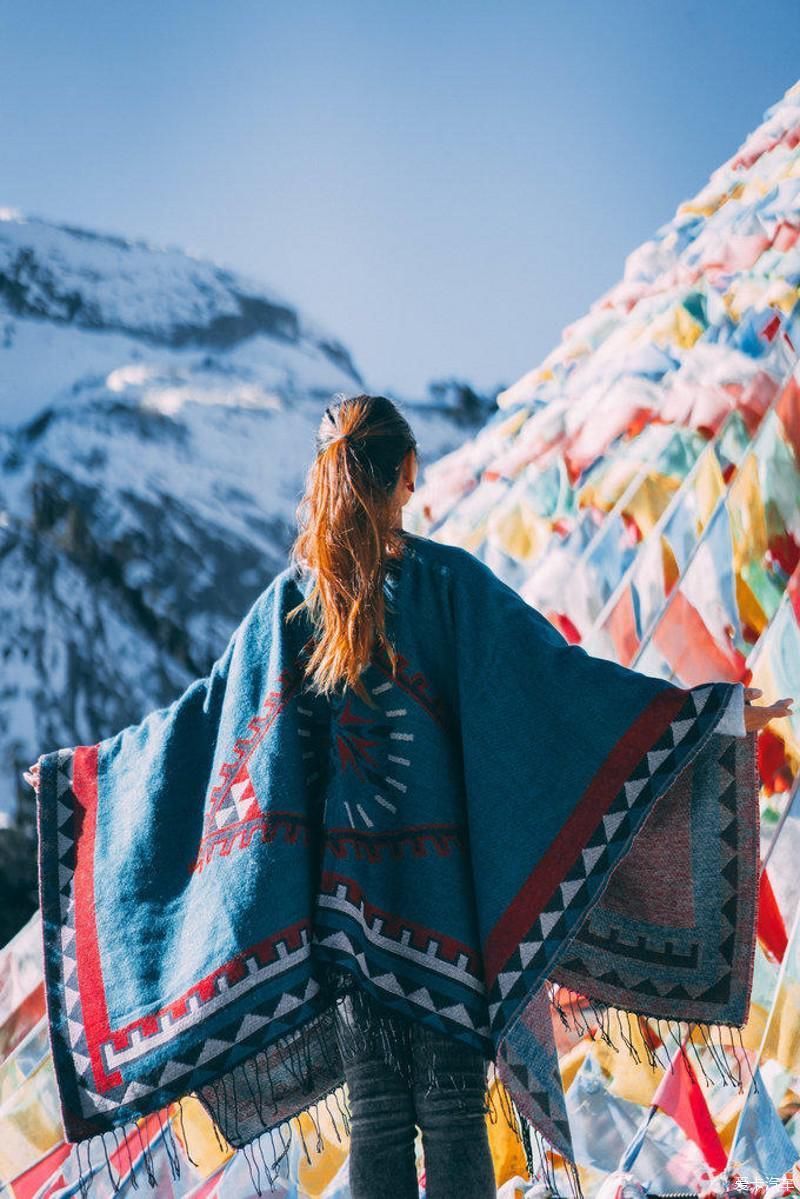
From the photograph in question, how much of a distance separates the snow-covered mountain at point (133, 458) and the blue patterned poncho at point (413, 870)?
133 cm

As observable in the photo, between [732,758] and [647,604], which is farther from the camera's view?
[647,604]

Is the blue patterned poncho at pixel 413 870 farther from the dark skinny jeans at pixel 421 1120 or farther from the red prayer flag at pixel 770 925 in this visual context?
the red prayer flag at pixel 770 925

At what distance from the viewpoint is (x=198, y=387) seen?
3541 mm

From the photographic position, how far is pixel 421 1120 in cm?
123

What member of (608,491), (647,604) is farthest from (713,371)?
(647,604)

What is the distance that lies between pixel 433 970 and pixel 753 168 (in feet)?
7.05

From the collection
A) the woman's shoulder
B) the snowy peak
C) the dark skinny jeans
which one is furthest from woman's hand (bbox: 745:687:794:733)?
the snowy peak

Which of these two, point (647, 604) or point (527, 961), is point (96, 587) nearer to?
point (647, 604)

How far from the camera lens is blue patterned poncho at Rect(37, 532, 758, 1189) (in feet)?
4.22

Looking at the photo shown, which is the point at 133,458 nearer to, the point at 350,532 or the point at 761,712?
the point at 350,532

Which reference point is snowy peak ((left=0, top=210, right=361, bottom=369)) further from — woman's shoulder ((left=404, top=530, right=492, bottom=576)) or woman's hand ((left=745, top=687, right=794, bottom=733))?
woman's hand ((left=745, top=687, right=794, bottom=733))

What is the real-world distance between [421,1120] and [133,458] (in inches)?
91.5

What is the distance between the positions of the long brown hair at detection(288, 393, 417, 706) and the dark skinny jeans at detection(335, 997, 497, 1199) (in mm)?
344

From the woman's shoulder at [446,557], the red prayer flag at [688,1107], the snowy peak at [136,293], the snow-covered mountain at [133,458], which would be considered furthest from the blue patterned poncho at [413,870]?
the snowy peak at [136,293]
